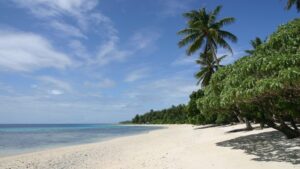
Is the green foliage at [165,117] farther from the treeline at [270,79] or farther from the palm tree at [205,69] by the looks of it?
the treeline at [270,79]

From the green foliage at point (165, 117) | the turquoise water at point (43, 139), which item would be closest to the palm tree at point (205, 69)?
the turquoise water at point (43, 139)

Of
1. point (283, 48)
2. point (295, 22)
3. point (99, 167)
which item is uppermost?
point (295, 22)

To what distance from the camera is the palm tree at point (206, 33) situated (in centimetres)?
2627

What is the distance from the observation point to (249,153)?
11.9m

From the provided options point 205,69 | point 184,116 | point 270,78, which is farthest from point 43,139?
point 184,116

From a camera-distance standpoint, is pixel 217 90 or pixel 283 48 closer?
pixel 283 48

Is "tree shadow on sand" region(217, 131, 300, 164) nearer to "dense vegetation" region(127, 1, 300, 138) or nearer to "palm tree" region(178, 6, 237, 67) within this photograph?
"dense vegetation" region(127, 1, 300, 138)

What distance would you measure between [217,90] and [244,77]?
8.14 ft

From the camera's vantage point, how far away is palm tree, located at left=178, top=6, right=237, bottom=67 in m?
26.3

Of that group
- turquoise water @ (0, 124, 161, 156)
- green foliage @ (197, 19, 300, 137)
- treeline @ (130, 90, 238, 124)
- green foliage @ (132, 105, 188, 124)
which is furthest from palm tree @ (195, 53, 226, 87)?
green foliage @ (132, 105, 188, 124)

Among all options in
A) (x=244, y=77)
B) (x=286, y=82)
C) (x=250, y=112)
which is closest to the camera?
(x=286, y=82)

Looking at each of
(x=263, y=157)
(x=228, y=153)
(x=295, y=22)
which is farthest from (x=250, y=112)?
(x=295, y=22)

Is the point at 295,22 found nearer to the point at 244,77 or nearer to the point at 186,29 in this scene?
the point at 244,77

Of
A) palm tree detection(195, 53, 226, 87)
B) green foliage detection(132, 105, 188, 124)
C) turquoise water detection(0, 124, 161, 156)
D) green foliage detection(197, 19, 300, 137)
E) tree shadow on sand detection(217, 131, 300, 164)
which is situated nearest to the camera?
green foliage detection(197, 19, 300, 137)
